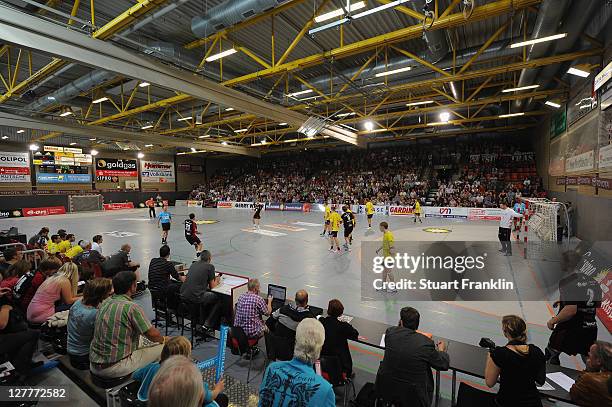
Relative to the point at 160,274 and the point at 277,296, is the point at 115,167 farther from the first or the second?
the point at 277,296

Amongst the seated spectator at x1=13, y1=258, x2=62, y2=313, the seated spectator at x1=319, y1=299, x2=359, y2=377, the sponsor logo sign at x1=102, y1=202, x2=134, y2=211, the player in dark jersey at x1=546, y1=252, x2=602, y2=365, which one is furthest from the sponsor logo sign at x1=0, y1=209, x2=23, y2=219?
the player in dark jersey at x1=546, y1=252, x2=602, y2=365

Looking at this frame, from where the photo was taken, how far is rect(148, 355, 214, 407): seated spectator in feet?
4.91

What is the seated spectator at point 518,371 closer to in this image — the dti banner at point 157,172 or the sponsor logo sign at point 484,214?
the sponsor logo sign at point 484,214

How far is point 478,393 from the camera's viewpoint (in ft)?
9.73

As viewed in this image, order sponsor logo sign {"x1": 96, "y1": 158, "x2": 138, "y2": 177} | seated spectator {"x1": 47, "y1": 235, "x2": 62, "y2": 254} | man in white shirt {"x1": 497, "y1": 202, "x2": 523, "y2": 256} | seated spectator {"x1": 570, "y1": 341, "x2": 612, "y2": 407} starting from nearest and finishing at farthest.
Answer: seated spectator {"x1": 570, "y1": 341, "x2": 612, "y2": 407} → seated spectator {"x1": 47, "y1": 235, "x2": 62, "y2": 254} → man in white shirt {"x1": 497, "y1": 202, "x2": 523, "y2": 256} → sponsor logo sign {"x1": 96, "y1": 158, "x2": 138, "y2": 177}

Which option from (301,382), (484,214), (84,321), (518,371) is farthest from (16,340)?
(484,214)

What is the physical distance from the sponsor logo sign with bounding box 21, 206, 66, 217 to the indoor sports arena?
1.46 m

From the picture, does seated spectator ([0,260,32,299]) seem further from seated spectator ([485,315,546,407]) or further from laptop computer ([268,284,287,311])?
seated spectator ([485,315,546,407])

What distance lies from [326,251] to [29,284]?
8.71m

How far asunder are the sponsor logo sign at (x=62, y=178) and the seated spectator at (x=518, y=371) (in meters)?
38.2

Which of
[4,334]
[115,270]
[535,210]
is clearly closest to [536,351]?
[4,334]

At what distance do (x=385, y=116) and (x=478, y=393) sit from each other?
17.5 metres

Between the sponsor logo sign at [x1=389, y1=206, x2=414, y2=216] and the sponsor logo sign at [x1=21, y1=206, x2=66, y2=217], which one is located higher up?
the sponsor logo sign at [x1=21, y1=206, x2=66, y2=217]

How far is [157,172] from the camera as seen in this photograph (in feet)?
126
